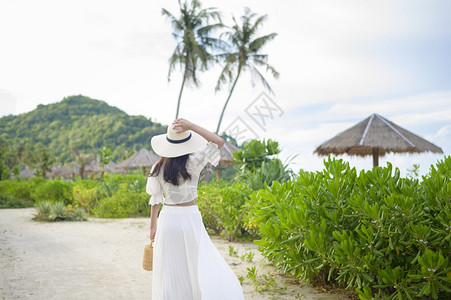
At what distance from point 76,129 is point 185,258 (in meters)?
57.2

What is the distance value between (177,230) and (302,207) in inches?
57.9

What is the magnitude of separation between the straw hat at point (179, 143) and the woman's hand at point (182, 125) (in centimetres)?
6

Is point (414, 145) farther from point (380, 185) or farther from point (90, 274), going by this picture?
point (90, 274)

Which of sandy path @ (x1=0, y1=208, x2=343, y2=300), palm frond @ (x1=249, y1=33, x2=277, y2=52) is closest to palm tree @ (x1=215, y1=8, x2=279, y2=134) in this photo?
palm frond @ (x1=249, y1=33, x2=277, y2=52)

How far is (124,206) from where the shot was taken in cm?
1410

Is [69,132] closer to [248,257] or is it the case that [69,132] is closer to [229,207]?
[229,207]

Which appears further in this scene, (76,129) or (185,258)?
(76,129)

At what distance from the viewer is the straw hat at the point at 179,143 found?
3.31 metres

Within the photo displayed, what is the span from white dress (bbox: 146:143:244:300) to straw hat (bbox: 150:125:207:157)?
67mm

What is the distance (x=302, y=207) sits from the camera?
4.19 metres

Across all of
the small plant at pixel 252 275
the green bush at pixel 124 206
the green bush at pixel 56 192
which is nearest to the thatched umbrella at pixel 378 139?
the green bush at pixel 124 206

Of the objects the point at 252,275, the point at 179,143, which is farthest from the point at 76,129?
the point at 179,143

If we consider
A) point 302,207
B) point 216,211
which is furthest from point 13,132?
point 302,207

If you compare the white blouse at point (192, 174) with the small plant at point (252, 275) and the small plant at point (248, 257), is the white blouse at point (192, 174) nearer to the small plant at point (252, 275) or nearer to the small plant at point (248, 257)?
the small plant at point (252, 275)
